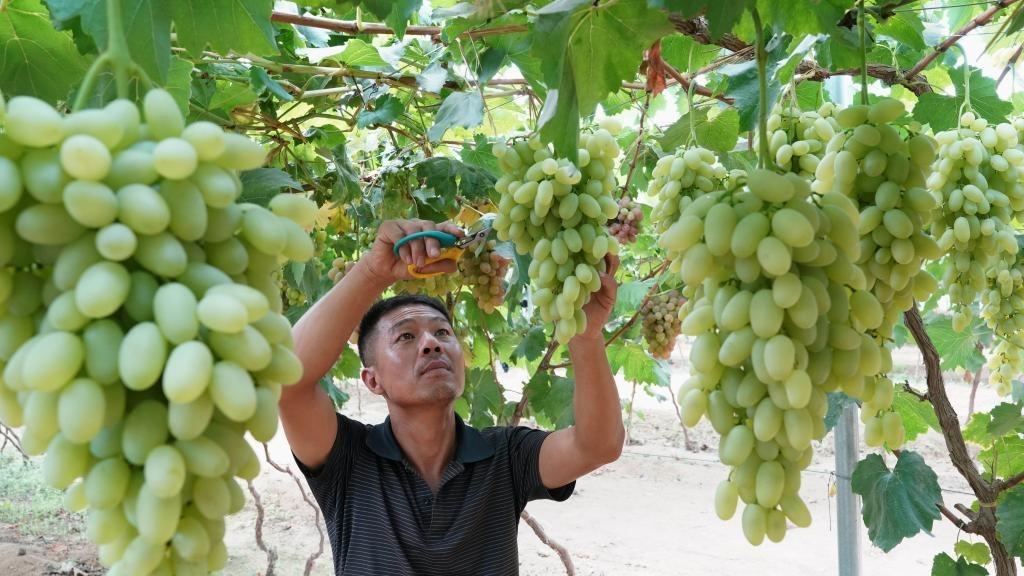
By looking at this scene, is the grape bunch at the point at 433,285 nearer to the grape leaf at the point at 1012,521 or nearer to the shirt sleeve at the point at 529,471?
the shirt sleeve at the point at 529,471

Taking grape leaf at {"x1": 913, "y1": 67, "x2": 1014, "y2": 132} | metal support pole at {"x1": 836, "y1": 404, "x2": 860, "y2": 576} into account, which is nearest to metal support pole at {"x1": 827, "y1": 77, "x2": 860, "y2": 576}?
metal support pole at {"x1": 836, "y1": 404, "x2": 860, "y2": 576}

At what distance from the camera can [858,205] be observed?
901mm

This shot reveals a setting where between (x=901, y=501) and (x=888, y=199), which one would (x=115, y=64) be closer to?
(x=888, y=199)

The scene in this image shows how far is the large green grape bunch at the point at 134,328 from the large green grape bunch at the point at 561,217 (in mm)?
686

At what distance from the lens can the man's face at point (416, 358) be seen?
233 centimetres

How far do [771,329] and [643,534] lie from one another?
6.62 metres

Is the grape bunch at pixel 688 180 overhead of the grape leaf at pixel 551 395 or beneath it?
overhead

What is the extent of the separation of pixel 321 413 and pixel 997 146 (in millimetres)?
1636

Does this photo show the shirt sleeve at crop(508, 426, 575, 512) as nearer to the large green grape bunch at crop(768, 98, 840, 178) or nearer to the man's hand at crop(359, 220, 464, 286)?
the man's hand at crop(359, 220, 464, 286)

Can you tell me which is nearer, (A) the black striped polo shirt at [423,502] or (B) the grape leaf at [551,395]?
(A) the black striped polo shirt at [423,502]

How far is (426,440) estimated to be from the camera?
7.75 ft

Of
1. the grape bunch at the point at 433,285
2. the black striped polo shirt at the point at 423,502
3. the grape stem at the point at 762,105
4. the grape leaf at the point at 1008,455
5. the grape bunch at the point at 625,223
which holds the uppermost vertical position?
the grape bunch at the point at 625,223

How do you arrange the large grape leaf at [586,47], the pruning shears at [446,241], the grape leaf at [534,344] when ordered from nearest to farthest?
the large grape leaf at [586,47] → the pruning shears at [446,241] → the grape leaf at [534,344]

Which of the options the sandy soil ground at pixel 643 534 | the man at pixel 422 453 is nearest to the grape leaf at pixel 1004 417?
the man at pixel 422 453
